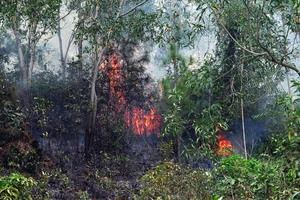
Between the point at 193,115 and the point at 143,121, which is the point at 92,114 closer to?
the point at 143,121

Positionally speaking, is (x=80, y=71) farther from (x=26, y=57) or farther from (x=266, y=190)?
(x=266, y=190)

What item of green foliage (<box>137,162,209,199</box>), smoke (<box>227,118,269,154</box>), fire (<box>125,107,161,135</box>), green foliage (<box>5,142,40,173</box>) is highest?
fire (<box>125,107,161,135</box>)

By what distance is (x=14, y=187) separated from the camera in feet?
14.9

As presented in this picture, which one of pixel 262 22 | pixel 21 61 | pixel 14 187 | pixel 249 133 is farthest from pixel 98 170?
pixel 262 22

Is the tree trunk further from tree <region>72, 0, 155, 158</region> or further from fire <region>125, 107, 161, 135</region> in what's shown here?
fire <region>125, 107, 161, 135</region>

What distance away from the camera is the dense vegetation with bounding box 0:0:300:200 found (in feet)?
15.7

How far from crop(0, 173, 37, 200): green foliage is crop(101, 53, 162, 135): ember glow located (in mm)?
5556

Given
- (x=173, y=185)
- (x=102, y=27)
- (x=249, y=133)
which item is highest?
(x=102, y=27)

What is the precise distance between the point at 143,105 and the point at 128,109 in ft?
1.49

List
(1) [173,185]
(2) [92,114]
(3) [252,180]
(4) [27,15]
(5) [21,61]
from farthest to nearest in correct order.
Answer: (5) [21,61]
(2) [92,114]
(4) [27,15]
(1) [173,185]
(3) [252,180]

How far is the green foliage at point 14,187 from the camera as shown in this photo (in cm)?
440

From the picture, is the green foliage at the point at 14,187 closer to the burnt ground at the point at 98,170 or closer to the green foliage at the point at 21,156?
the burnt ground at the point at 98,170

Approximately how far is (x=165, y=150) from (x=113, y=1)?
123 inches

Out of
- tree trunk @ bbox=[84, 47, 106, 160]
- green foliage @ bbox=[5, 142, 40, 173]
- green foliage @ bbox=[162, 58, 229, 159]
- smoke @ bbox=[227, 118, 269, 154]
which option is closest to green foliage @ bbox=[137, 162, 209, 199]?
green foliage @ bbox=[162, 58, 229, 159]
